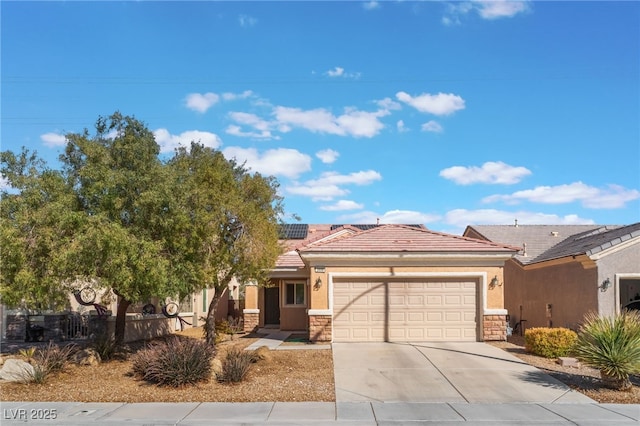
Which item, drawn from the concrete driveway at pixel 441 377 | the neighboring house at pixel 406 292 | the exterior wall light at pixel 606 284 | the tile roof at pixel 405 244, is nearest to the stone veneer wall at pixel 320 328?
the neighboring house at pixel 406 292

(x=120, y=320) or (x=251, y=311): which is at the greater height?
(x=120, y=320)

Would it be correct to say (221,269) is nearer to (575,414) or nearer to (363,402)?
(363,402)

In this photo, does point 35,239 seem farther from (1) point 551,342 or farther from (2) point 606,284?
(2) point 606,284

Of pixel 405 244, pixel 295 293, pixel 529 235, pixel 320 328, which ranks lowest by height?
pixel 320 328

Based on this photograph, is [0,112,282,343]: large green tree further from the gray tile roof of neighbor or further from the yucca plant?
the gray tile roof of neighbor

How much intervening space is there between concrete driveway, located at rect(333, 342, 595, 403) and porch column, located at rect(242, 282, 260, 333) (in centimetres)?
863

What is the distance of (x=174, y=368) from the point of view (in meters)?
12.1

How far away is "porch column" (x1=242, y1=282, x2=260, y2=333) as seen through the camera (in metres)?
25.3

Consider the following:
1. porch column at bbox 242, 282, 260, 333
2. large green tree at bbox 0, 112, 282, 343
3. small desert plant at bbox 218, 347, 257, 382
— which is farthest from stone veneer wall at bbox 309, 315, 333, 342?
porch column at bbox 242, 282, 260, 333

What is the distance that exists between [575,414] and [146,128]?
1153cm

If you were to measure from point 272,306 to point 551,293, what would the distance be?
13.0 meters

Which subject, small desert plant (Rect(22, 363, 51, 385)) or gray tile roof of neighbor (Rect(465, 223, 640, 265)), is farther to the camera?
gray tile roof of neighbor (Rect(465, 223, 640, 265))

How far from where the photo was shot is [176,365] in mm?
12094

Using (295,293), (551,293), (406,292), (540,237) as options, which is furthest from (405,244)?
(540,237)
